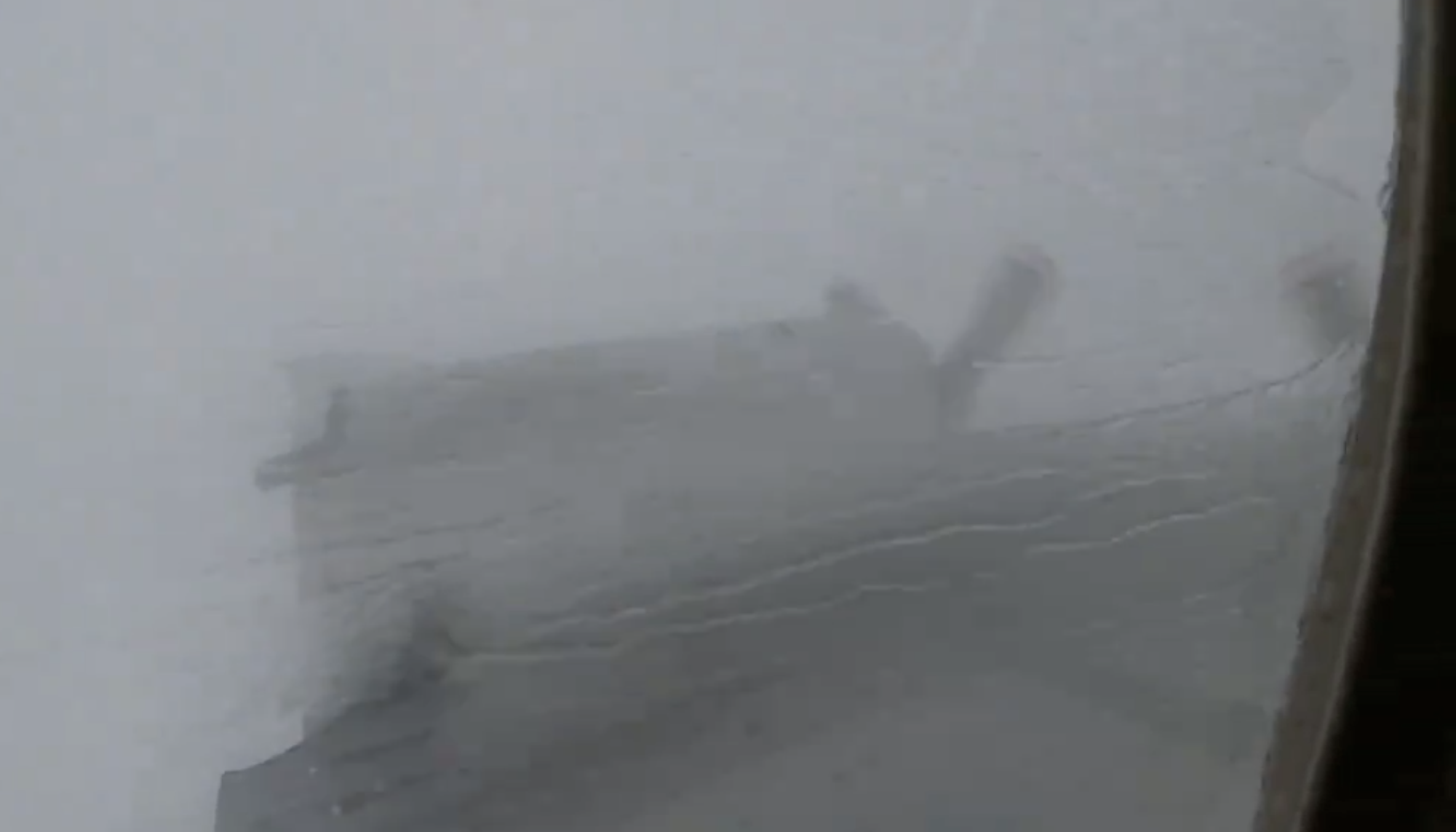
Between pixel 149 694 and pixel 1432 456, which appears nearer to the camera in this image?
pixel 1432 456

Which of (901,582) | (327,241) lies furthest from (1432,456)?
(327,241)

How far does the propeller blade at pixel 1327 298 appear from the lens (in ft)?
1.24

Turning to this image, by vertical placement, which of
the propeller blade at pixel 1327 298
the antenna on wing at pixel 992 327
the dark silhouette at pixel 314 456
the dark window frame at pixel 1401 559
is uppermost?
the dark window frame at pixel 1401 559

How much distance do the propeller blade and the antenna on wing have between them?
8 cm

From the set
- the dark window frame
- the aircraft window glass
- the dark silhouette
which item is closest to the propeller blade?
the aircraft window glass

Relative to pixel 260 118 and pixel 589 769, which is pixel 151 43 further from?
pixel 589 769

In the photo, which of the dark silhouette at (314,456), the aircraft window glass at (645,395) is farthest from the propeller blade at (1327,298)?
the dark silhouette at (314,456)

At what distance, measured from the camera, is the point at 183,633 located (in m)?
0.52

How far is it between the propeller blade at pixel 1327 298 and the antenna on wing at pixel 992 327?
0.27 feet

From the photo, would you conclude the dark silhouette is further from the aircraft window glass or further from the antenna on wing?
the antenna on wing

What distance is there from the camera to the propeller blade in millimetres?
378

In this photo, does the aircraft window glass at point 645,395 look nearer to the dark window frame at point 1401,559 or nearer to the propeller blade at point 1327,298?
the propeller blade at point 1327,298

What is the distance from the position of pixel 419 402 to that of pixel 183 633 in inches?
5.2

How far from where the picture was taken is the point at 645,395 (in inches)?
19.6
